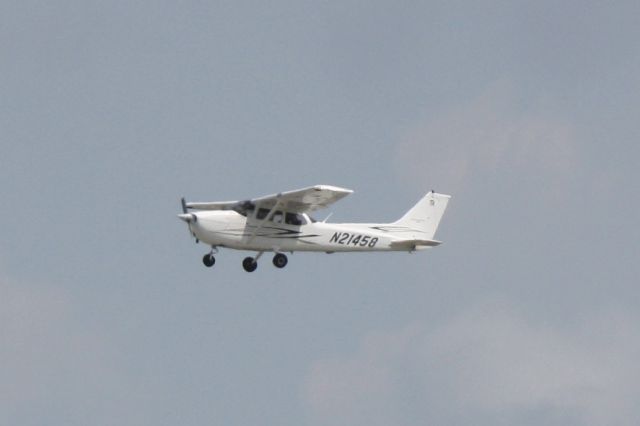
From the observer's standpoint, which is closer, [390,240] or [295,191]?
[295,191]

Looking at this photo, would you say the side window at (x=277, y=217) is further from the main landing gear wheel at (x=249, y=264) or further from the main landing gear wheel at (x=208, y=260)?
the main landing gear wheel at (x=208, y=260)

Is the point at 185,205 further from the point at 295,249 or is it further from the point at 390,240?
the point at 390,240

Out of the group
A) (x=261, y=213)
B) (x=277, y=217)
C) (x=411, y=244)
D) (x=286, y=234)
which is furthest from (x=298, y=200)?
(x=411, y=244)

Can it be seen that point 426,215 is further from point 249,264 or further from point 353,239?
point 249,264

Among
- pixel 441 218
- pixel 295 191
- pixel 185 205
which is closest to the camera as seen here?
pixel 295 191

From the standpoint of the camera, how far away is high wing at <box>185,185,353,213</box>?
40281 mm

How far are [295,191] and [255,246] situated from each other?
8.14 feet

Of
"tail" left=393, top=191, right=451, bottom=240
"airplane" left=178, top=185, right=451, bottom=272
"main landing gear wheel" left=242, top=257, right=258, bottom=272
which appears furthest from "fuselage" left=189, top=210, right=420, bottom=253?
"tail" left=393, top=191, right=451, bottom=240

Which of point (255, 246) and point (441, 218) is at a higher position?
point (441, 218)

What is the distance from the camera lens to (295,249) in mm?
42688

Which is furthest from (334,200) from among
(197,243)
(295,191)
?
(197,243)

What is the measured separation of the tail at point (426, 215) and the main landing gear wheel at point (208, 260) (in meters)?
7.22

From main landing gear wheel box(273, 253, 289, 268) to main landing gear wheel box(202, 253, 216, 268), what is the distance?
193 cm

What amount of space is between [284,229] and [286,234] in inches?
6.8
